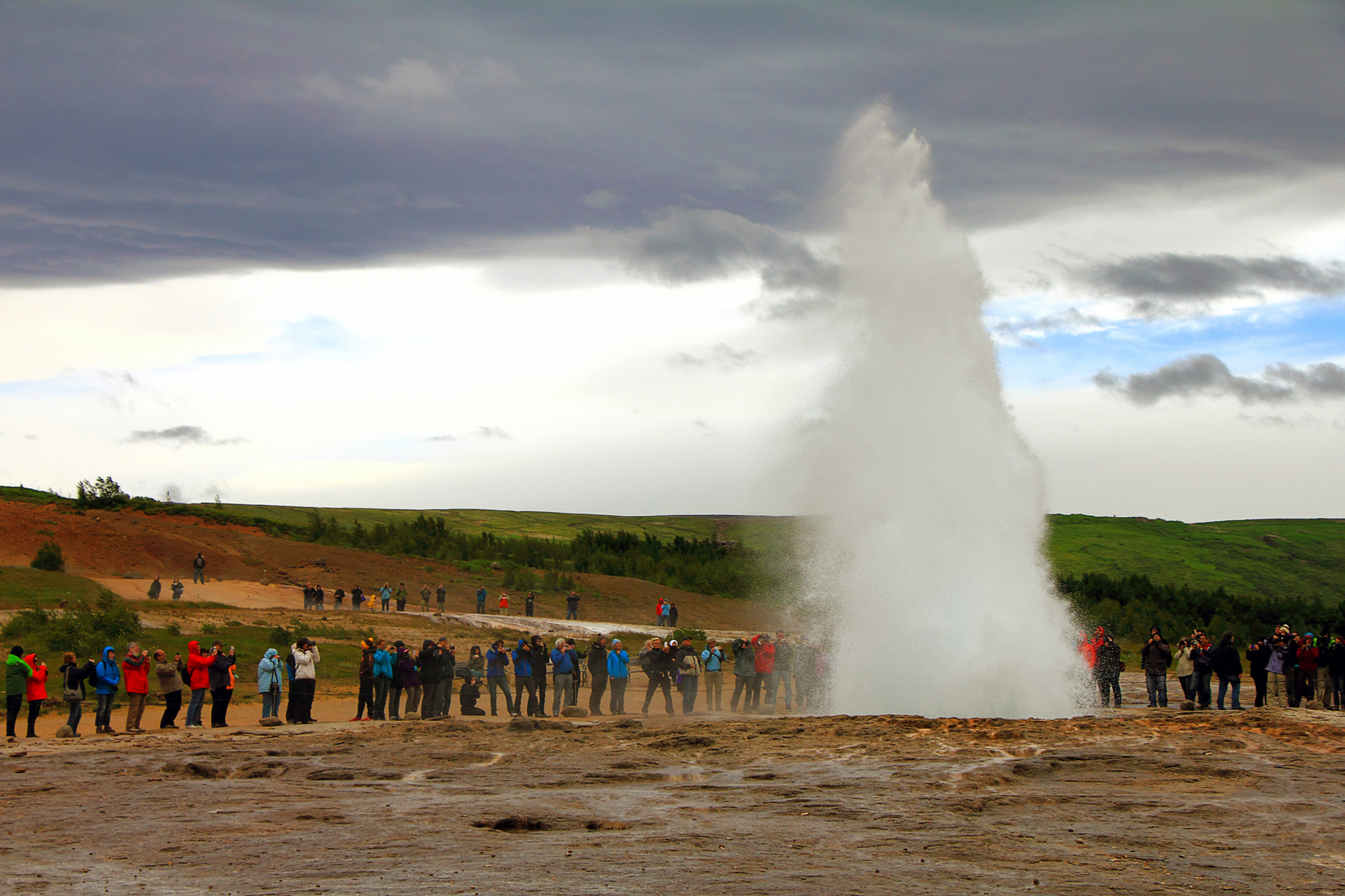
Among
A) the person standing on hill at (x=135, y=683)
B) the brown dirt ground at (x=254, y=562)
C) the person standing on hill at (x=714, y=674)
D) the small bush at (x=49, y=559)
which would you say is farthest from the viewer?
the brown dirt ground at (x=254, y=562)

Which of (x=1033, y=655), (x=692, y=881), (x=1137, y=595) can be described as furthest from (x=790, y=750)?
(x=1137, y=595)

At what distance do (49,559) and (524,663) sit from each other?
116 feet

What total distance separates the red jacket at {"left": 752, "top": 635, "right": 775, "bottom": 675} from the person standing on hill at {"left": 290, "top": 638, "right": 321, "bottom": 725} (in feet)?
30.6

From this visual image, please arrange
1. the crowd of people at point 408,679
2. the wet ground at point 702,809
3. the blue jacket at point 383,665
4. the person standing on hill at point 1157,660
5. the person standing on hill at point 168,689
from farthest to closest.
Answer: the person standing on hill at point 1157,660 → the blue jacket at point 383,665 → the person standing on hill at point 168,689 → the crowd of people at point 408,679 → the wet ground at point 702,809

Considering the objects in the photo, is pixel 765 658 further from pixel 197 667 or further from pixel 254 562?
pixel 254 562

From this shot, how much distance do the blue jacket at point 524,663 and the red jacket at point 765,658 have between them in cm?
506

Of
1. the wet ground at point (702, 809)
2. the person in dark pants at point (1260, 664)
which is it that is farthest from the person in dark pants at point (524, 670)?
the person in dark pants at point (1260, 664)

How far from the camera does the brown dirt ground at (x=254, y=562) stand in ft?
171

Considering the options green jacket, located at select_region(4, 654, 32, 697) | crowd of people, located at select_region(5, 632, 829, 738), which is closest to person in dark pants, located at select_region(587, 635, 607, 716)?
crowd of people, located at select_region(5, 632, 829, 738)

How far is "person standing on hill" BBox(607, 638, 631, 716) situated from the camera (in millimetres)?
22750

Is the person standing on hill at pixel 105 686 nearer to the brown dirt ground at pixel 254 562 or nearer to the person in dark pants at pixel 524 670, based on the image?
the person in dark pants at pixel 524 670

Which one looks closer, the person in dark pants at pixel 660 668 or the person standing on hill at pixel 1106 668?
the person standing on hill at pixel 1106 668

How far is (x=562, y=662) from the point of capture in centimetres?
2269

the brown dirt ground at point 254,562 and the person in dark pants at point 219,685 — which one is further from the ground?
the brown dirt ground at point 254,562
